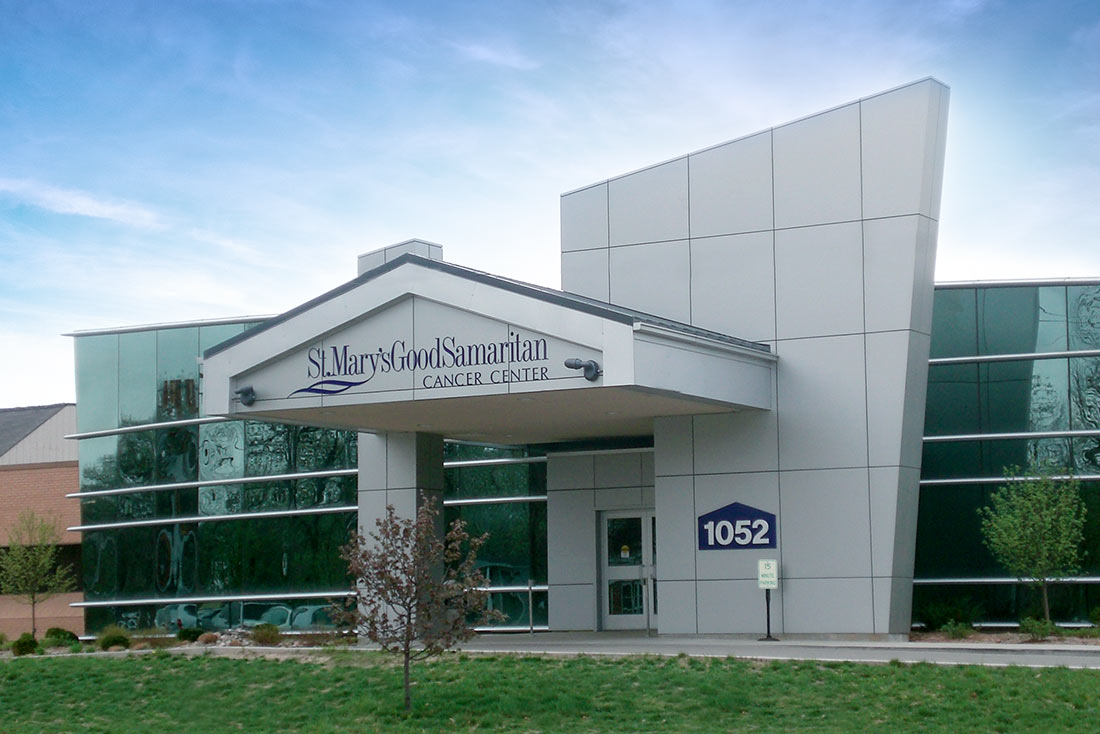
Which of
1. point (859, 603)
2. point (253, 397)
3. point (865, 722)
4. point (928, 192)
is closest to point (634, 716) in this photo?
point (865, 722)

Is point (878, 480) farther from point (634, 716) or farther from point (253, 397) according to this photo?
point (253, 397)

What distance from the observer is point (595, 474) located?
31141mm

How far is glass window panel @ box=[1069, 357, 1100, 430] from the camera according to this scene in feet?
95.0

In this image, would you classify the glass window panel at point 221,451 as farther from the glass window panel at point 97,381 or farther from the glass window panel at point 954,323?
the glass window panel at point 954,323

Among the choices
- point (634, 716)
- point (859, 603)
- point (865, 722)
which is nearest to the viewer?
point (865, 722)

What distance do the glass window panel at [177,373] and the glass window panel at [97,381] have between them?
59.4 inches

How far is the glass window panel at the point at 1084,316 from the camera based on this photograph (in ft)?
96.1

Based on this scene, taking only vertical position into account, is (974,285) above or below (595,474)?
above

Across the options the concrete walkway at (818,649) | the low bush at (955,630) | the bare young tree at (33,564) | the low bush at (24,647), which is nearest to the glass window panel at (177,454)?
the bare young tree at (33,564)

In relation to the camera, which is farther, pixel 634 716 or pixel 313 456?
pixel 313 456

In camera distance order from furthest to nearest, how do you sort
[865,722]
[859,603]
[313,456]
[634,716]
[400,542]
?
[313,456] → [859,603] → [400,542] → [634,716] → [865,722]

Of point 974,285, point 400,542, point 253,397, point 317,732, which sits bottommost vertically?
point 317,732

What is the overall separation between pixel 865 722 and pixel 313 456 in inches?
840

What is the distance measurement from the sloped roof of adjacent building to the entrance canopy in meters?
28.5
